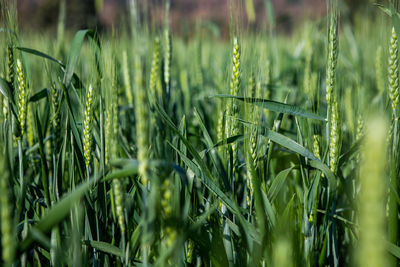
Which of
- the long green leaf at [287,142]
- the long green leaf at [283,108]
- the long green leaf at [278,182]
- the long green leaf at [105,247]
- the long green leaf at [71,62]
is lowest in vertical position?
the long green leaf at [105,247]

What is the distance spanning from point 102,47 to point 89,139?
0.23 m

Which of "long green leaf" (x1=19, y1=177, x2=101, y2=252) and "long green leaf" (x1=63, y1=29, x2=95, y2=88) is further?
"long green leaf" (x1=63, y1=29, x2=95, y2=88)

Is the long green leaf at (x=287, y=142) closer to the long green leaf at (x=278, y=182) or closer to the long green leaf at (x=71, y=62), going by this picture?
the long green leaf at (x=278, y=182)

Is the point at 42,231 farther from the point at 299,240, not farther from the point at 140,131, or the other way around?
the point at 299,240

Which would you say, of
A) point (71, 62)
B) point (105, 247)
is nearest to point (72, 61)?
point (71, 62)

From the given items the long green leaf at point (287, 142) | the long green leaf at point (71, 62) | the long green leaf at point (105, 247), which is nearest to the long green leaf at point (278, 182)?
the long green leaf at point (287, 142)

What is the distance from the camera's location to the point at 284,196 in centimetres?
86

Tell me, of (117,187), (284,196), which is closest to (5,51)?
(117,187)

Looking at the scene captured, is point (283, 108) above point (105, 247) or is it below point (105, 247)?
above

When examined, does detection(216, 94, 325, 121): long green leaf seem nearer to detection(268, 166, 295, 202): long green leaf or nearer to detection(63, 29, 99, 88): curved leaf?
detection(268, 166, 295, 202): long green leaf

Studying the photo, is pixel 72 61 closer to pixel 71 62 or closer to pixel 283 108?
pixel 71 62

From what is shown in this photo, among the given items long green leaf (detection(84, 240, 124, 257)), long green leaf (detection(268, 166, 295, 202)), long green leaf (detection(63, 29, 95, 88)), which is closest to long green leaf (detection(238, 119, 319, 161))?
long green leaf (detection(268, 166, 295, 202))

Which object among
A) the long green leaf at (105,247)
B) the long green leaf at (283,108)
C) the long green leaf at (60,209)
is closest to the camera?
the long green leaf at (60,209)

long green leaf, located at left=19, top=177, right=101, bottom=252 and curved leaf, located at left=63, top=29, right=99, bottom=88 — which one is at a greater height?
curved leaf, located at left=63, top=29, right=99, bottom=88
